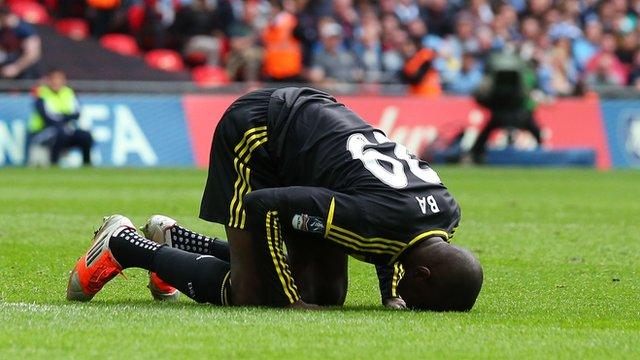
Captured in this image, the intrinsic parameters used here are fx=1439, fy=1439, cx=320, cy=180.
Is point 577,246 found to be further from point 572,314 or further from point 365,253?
point 365,253

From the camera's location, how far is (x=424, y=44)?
2823 centimetres

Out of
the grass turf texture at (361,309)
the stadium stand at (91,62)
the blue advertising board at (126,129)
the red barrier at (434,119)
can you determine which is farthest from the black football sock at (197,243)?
the stadium stand at (91,62)

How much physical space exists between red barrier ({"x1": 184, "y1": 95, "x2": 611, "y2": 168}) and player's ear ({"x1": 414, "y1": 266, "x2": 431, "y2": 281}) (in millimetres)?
16460

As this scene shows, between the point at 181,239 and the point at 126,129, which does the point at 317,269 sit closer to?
the point at 181,239

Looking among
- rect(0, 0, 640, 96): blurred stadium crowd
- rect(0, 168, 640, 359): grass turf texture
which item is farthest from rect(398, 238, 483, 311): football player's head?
rect(0, 0, 640, 96): blurred stadium crowd

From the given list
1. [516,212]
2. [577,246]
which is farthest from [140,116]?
[577,246]

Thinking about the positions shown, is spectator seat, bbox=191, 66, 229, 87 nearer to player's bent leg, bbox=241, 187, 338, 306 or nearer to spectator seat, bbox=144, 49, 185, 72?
spectator seat, bbox=144, 49, 185, 72

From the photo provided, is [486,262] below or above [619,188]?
above

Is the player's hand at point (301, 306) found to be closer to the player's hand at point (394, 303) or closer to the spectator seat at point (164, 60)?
the player's hand at point (394, 303)

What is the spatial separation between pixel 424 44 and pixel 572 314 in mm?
21530

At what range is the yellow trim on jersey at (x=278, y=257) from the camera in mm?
6500

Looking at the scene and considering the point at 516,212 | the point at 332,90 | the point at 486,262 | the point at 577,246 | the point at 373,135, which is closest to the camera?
the point at 373,135

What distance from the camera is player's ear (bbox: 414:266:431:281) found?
6.50 metres

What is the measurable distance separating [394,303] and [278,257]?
0.76 m
